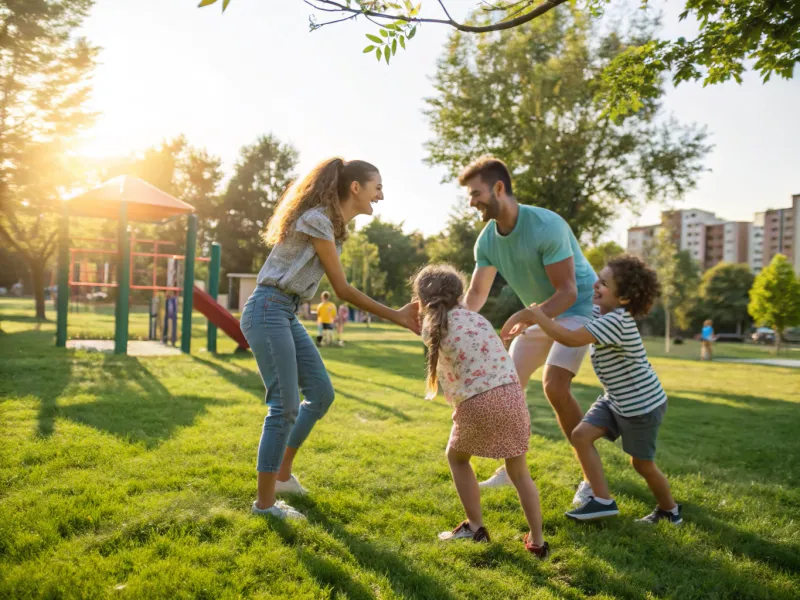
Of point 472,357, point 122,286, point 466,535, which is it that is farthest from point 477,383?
point 122,286

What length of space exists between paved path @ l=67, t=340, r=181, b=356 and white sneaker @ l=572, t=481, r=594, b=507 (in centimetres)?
1101

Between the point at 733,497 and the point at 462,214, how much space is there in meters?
31.6

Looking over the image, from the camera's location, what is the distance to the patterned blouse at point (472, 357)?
3.35 meters

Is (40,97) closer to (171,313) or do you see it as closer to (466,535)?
(171,313)

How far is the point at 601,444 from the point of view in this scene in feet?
21.0

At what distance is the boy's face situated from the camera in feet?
13.1

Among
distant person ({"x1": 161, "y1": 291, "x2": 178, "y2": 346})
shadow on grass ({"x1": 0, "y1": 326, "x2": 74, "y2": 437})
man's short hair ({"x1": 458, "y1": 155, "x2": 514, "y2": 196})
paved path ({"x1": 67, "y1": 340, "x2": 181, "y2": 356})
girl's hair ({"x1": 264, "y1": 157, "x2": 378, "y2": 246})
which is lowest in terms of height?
paved path ({"x1": 67, "y1": 340, "x2": 181, "y2": 356})

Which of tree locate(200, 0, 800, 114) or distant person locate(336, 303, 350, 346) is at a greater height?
tree locate(200, 0, 800, 114)

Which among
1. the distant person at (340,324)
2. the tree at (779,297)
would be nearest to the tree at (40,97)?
the distant person at (340,324)

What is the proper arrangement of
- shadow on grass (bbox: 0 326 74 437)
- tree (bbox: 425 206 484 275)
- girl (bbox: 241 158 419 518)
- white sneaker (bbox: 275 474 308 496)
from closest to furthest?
1. girl (bbox: 241 158 419 518)
2. white sneaker (bbox: 275 474 308 496)
3. shadow on grass (bbox: 0 326 74 437)
4. tree (bbox: 425 206 484 275)

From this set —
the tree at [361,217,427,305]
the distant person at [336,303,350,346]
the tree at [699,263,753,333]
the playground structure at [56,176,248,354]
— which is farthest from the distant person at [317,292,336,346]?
the tree at [699,263,753,333]

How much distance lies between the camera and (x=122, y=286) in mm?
12969

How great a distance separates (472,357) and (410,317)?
1.63 feet

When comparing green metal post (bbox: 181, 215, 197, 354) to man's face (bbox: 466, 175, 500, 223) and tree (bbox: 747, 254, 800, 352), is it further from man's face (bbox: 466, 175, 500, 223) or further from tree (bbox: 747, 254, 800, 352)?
tree (bbox: 747, 254, 800, 352)
